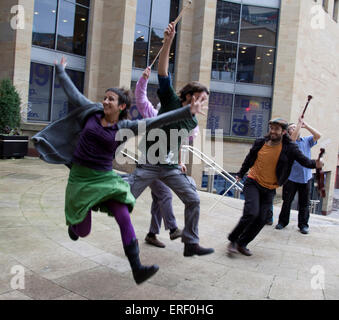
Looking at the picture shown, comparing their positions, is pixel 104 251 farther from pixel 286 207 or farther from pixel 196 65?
pixel 196 65

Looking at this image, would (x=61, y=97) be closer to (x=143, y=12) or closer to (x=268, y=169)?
(x=143, y=12)

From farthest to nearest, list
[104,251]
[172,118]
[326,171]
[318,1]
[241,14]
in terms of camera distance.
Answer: [326,171]
[318,1]
[241,14]
[104,251]
[172,118]

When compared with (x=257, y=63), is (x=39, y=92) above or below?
below

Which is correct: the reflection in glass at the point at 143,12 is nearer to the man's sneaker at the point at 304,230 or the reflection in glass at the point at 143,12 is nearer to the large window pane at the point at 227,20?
the large window pane at the point at 227,20

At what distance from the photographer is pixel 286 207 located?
6.45 m

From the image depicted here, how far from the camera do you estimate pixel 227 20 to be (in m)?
Answer: 19.0

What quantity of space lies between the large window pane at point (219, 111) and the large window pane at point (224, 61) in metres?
0.95

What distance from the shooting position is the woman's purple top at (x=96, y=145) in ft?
9.93

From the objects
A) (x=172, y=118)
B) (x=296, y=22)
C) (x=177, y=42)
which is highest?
(x=296, y=22)

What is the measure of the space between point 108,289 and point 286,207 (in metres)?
4.23

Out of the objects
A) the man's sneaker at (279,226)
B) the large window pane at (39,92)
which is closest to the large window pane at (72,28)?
the large window pane at (39,92)

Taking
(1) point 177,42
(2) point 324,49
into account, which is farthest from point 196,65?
(2) point 324,49

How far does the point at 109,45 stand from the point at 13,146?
21.2 feet

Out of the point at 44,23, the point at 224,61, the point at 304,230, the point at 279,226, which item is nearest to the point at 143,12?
the point at 44,23
